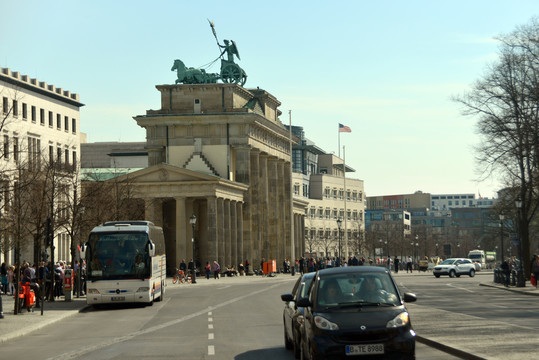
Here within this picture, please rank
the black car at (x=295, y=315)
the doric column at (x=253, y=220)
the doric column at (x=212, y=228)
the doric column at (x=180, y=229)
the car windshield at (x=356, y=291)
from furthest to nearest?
the doric column at (x=253, y=220)
the doric column at (x=180, y=229)
the doric column at (x=212, y=228)
the black car at (x=295, y=315)
the car windshield at (x=356, y=291)

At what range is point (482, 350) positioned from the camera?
17.5 meters

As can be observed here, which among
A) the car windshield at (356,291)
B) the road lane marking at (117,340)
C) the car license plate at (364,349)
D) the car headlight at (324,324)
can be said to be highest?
the car windshield at (356,291)

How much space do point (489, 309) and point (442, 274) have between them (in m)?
50.5

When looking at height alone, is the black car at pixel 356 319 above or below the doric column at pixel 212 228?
below

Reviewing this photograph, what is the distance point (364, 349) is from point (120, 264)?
986 inches

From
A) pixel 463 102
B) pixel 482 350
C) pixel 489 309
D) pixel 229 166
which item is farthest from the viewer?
pixel 229 166

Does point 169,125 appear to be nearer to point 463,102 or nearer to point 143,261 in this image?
point 463,102

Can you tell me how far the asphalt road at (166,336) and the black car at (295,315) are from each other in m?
0.38

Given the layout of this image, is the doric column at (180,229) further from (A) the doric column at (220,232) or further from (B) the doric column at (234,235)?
(B) the doric column at (234,235)

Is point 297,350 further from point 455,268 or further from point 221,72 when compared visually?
point 221,72

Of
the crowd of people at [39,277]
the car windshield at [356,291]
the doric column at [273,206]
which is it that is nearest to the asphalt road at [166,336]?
the car windshield at [356,291]

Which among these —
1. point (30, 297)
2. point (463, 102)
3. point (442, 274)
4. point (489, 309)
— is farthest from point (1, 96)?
point (489, 309)

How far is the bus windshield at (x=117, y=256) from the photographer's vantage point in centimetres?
3872

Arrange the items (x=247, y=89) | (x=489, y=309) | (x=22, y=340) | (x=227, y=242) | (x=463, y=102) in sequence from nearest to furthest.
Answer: (x=22, y=340)
(x=489, y=309)
(x=463, y=102)
(x=227, y=242)
(x=247, y=89)
